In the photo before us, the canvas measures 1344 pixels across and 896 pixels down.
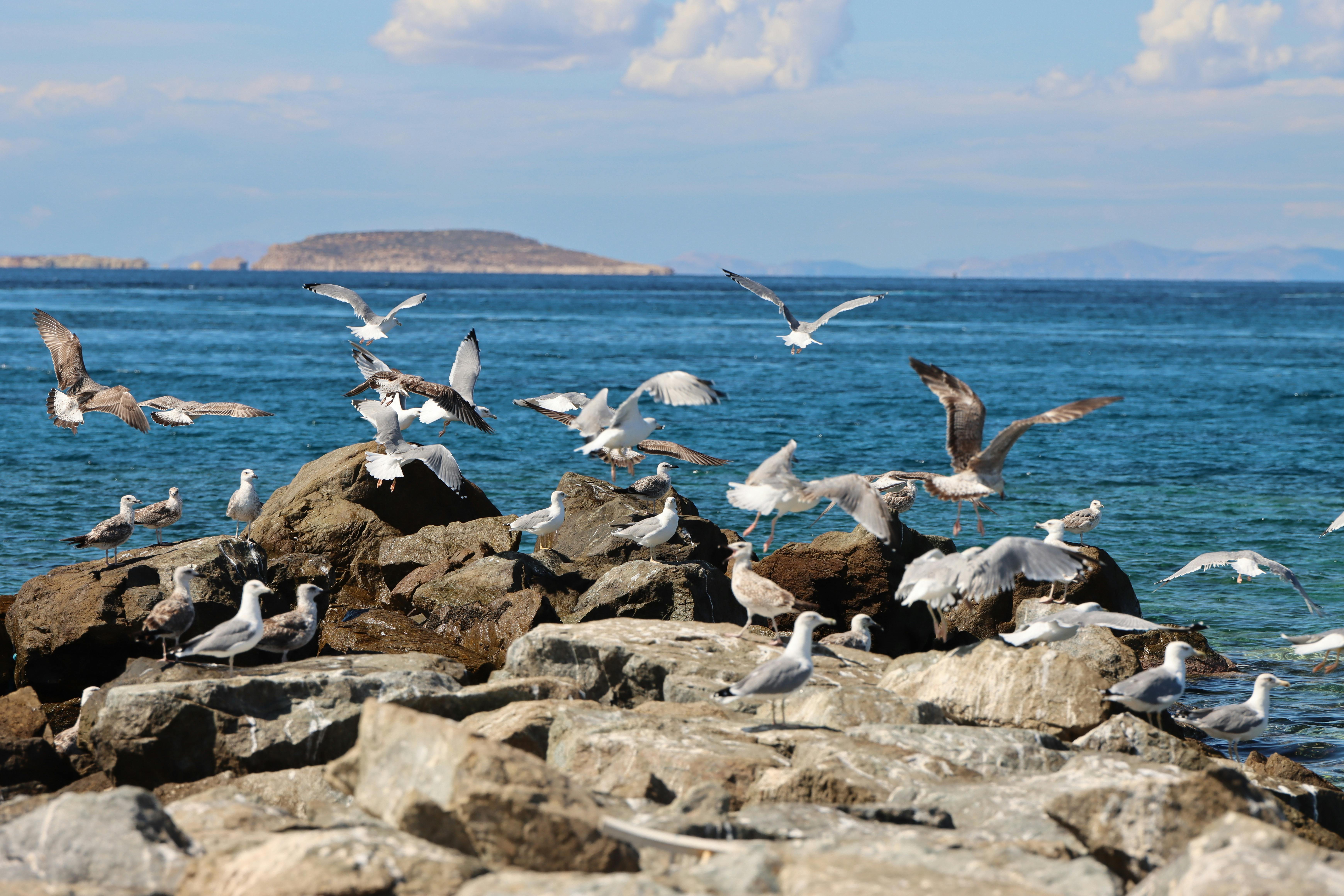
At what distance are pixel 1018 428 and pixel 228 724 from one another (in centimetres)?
644

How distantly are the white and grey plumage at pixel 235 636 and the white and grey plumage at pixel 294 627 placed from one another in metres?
0.18

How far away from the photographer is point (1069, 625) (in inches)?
373

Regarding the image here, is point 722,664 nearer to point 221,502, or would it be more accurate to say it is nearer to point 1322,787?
point 1322,787

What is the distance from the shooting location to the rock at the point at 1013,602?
12312 mm

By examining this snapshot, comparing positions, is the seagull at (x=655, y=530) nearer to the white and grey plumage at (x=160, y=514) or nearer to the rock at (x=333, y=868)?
the white and grey plumage at (x=160, y=514)

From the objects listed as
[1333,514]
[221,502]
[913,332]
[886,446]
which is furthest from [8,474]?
[913,332]

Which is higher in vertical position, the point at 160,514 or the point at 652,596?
the point at 160,514

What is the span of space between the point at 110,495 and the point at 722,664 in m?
16.0

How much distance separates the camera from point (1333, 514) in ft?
69.3

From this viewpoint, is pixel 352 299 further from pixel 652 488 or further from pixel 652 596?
pixel 652 596

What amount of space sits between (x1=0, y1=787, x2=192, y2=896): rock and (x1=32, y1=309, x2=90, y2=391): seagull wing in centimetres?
1174

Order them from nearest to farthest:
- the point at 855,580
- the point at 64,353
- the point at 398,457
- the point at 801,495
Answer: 1. the point at 801,495
2. the point at 855,580
3. the point at 398,457
4. the point at 64,353

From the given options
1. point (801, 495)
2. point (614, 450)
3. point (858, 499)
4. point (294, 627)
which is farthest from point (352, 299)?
point (858, 499)

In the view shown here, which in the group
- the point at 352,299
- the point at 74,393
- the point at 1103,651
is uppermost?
the point at 352,299
